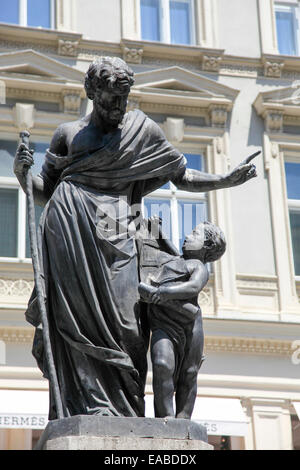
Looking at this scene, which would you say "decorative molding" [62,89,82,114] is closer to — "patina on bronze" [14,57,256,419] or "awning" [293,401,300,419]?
"awning" [293,401,300,419]

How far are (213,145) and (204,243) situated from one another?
1147 centimetres

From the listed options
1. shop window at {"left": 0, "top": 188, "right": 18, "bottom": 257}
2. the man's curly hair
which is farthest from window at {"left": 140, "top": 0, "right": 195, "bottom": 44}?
the man's curly hair

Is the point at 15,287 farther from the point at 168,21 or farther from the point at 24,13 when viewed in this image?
the point at 168,21

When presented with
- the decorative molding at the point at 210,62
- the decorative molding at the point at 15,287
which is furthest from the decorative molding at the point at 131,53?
the decorative molding at the point at 15,287

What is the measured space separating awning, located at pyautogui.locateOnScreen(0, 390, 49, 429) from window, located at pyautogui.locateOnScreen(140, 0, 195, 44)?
6907mm

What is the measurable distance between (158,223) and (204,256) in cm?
31

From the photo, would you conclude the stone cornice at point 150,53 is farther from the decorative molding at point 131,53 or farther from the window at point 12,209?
the window at point 12,209

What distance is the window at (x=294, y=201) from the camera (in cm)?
1614

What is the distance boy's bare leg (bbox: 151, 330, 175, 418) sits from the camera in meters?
4.56

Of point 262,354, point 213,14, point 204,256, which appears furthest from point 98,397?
point 213,14

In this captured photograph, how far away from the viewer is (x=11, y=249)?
14.9 metres

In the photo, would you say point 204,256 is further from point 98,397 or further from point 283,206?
point 283,206
